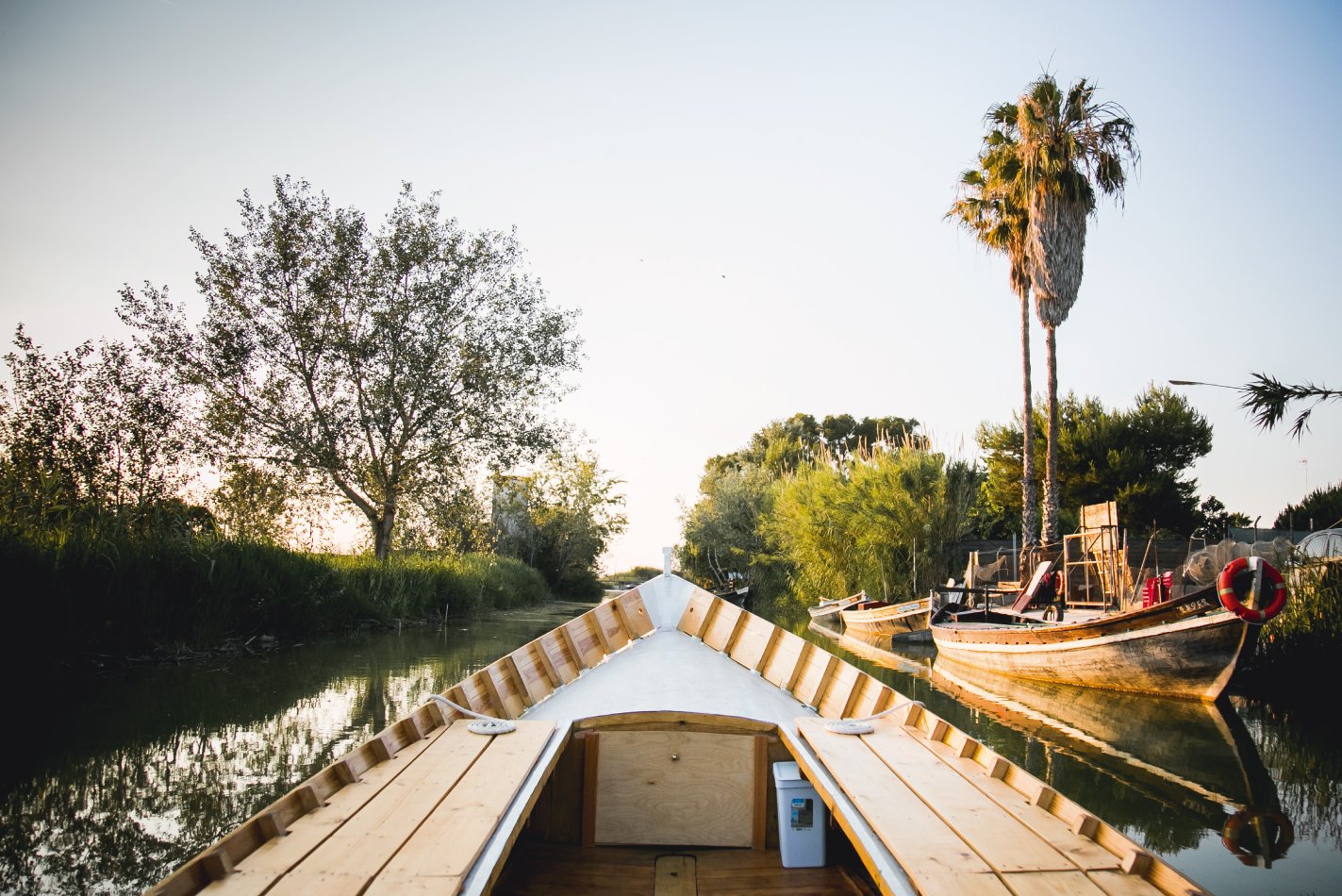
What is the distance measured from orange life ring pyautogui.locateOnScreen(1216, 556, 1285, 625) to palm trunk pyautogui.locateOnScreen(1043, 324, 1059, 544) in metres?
8.96

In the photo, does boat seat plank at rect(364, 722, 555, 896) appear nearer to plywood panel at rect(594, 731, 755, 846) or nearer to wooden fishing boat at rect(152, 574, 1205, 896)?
wooden fishing boat at rect(152, 574, 1205, 896)

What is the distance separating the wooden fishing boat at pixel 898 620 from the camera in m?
16.3

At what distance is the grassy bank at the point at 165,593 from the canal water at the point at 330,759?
0.58 metres

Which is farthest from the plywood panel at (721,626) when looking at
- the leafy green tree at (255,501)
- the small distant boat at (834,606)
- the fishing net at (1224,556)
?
the small distant boat at (834,606)

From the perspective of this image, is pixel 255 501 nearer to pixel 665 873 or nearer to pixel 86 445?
pixel 86 445

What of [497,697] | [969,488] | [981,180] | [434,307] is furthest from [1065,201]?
[497,697]

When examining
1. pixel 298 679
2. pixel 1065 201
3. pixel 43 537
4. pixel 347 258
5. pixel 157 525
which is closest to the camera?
pixel 43 537

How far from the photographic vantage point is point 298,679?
897 cm

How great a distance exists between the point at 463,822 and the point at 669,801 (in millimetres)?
1329

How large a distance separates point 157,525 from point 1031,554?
46.5ft

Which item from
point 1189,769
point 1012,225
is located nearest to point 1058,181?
point 1012,225

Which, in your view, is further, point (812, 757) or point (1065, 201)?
point (1065, 201)

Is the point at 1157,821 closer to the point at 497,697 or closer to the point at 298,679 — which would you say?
the point at 497,697

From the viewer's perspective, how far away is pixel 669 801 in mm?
3674
